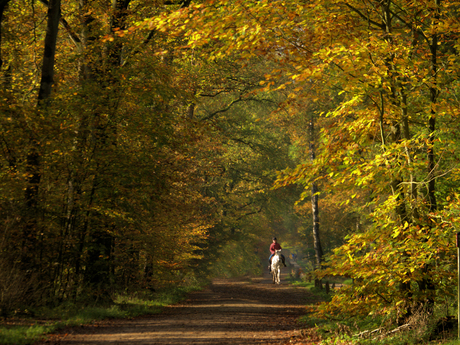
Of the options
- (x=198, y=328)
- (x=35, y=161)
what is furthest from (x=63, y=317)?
(x=35, y=161)

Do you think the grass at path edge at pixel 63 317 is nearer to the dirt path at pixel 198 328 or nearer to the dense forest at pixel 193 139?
the dirt path at pixel 198 328

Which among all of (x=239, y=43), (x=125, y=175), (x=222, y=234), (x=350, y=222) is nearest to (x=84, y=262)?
(x=125, y=175)

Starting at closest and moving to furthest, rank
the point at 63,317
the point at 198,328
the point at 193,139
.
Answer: the point at 63,317, the point at 198,328, the point at 193,139

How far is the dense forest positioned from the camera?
808 centimetres

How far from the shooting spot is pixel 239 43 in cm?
773

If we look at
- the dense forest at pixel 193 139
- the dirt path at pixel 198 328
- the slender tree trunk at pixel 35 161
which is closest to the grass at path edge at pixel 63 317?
the dirt path at pixel 198 328

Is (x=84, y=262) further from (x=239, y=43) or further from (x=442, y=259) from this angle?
(x=442, y=259)

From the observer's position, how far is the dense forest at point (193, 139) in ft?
26.5

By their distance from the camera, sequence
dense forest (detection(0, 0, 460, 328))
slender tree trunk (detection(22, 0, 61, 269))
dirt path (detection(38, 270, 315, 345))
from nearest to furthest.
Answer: dense forest (detection(0, 0, 460, 328)) < dirt path (detection(38, 270, 315, 345)) < slender tree trunk (detection(22, 0, 61, 269))

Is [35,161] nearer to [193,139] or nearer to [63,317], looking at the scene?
[63,317]

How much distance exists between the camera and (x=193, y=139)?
14.5 metres

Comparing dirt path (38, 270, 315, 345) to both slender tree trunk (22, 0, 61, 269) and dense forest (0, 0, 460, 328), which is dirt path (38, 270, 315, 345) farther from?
slender tree trunk (22, 0, 61, 269)

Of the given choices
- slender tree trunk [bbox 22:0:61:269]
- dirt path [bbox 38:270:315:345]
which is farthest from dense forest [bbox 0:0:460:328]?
dirt path [bbox 38:270:315:345]

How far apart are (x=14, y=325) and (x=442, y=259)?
322 inches
